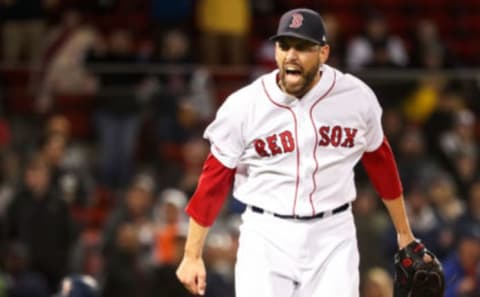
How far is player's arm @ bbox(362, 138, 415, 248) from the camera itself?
243 inches

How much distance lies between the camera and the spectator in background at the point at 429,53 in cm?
1352

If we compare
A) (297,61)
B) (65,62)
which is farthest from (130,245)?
(297,61)

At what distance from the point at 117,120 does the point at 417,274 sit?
6.45 m

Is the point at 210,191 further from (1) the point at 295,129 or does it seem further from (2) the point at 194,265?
(1) the point at 295,129

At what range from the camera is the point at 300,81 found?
586 cm

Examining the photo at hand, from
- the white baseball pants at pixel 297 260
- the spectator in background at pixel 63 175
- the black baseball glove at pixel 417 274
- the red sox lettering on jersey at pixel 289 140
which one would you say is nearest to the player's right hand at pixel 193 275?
the white baseball pants at pixel 297 260

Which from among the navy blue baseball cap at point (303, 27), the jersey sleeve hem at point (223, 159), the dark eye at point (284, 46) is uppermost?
the navy blue baseball cap at point (303, 27)

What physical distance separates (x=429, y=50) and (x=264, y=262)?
8.27 metres

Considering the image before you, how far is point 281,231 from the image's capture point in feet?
19.6

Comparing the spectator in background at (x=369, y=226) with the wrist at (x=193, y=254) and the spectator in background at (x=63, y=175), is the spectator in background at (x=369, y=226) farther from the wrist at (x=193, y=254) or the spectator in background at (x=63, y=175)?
the wrist at (x=193, y=254)

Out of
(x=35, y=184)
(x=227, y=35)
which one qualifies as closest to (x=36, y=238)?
(x=35, y=184)

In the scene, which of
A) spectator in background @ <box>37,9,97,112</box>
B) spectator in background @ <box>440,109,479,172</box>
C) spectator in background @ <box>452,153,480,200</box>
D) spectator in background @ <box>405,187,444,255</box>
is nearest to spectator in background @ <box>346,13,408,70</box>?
spectator in background @ <box>440,109,479,172</box>

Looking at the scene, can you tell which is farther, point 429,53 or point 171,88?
point 429,53

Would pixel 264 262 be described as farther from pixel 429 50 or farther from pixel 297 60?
pixel 429 50
